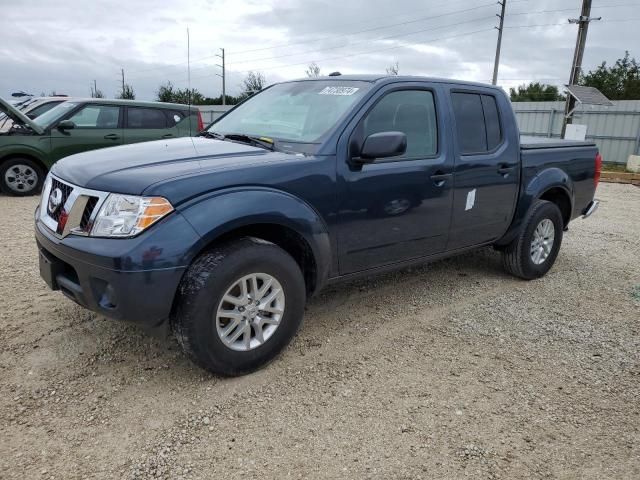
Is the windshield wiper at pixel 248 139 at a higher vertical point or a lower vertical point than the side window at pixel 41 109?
lower

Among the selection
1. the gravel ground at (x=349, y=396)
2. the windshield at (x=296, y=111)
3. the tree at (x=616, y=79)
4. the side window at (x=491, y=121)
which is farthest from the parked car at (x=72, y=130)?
A: the tree at (x=616, y=79)

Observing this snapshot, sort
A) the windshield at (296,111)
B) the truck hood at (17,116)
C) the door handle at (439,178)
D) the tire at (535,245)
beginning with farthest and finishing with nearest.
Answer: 1. the truck hood at (17,116)
2. the tire at (535,245)
3. the door handle at (439,178)
4. the windshield at (296,111)

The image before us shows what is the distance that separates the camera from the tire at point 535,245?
4.82 meters

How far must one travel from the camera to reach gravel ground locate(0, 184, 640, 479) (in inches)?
93.7

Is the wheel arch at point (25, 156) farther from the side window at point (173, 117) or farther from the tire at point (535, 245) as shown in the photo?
the tire at point (535, 245)

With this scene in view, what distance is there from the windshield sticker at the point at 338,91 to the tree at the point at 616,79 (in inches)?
1624

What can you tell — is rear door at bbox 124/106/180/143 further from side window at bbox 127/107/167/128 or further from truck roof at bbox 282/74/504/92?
truck roof at bbox 282/74/504/92

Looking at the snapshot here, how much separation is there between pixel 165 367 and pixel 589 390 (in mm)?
2546

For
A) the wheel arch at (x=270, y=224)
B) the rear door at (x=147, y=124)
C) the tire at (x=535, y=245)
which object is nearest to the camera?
the wheel arch at (x=270, y=224)

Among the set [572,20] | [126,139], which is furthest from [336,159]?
[572,20]

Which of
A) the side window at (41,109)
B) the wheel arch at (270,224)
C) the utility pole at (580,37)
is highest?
the utility pole at (580,37)

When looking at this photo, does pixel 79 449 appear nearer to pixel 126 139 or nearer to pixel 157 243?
pixel 157 243

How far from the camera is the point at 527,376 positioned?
3.20m

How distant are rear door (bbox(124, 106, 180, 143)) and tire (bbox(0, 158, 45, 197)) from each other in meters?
1.63
